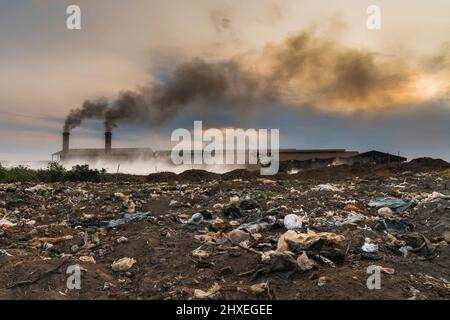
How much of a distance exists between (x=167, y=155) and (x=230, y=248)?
2524cm

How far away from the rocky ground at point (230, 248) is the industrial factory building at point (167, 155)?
19467mm

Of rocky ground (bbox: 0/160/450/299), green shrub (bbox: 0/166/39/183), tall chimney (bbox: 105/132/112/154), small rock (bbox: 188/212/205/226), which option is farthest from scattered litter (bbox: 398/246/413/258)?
tall chimney (bbox: 105/132/112/154)

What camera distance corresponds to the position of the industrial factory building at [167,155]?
2675 cm

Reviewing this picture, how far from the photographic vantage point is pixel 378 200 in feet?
25.1

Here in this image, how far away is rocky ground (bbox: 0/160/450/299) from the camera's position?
4.08 m

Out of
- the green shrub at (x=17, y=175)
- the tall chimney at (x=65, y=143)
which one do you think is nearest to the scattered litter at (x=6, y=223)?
the green shrub at (x=17, y=175)

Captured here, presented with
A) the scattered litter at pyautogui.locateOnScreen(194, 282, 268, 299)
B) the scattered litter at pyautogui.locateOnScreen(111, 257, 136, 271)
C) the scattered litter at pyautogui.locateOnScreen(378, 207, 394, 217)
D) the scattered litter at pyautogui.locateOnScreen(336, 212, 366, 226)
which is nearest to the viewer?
the scattered litter at pyautogui.locateOnScreen(194, 282, 268, 299)

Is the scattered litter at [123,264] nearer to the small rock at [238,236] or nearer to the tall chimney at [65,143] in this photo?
the small rock at [238,236]

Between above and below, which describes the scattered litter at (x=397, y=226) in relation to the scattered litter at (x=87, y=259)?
above

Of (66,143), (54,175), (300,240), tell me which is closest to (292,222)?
(300,240)

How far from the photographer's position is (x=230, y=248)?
5.00 metres

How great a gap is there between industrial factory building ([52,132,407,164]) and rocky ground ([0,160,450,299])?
63.9 feet
